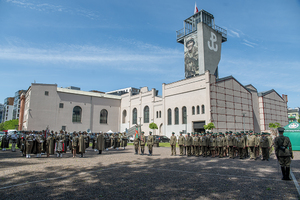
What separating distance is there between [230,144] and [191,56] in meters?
38.7

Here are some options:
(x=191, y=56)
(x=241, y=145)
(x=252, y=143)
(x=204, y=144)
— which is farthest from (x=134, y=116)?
A: (x=252, y=143)

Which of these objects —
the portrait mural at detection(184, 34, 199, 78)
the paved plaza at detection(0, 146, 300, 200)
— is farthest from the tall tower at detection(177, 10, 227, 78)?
the paved plaza at detection(0, 146, 300, 200)

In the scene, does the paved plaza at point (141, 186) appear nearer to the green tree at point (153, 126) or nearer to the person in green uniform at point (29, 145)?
the person in green uniform at point (29, 145)

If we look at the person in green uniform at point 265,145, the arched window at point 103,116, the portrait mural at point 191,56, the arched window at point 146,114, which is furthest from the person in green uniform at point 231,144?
the arched window at point 103,116

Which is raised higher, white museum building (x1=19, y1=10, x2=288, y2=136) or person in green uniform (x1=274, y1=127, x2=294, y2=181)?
white museum building (x1=19, y1=10, x2=288, y2=136)

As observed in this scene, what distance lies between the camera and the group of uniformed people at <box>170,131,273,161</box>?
14.0m

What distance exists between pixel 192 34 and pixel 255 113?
24.0 m

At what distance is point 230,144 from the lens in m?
14.9

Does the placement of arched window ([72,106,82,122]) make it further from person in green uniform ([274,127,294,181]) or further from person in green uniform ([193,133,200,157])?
person in green uniform ([274,127,294,181])

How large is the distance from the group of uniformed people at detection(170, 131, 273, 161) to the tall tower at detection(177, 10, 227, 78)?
1316 inches

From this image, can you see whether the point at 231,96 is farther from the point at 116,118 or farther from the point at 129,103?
the point at 116,118

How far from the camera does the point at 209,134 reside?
1645 cm

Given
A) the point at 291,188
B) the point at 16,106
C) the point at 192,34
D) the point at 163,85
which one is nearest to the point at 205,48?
the point at 192,34

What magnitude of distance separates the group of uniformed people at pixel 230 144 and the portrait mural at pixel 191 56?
113ft
